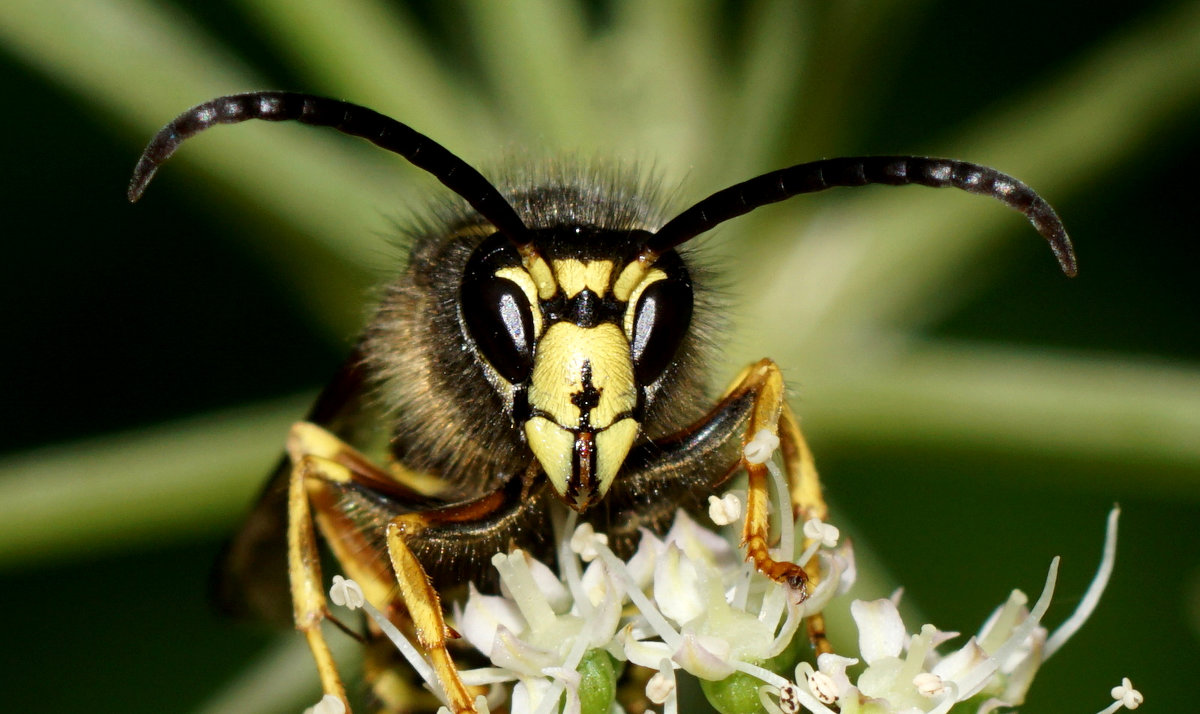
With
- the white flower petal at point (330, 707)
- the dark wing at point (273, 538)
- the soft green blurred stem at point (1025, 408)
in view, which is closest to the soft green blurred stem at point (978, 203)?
the soft green blurred stem at point (1025, 408)

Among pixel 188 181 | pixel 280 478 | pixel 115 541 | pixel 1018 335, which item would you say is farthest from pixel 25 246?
pixel 1018 335

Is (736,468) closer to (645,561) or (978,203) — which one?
(645,561)

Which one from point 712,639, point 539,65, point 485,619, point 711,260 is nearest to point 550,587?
point 485,619

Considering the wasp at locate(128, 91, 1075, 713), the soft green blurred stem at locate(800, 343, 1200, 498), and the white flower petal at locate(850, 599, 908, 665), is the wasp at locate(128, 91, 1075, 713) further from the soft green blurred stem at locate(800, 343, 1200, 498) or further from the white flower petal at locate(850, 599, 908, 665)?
the soft green blurred stem at locate(800, 343, 1200, 498)

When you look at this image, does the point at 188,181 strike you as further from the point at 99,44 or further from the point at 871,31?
the point at 871,31

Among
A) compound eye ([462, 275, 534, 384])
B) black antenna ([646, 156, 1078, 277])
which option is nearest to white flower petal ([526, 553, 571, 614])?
compound eye ([462, 275, 534, 384])

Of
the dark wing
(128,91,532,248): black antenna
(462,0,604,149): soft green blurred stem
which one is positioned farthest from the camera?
(462,0,604,149): soft green blurred stem
